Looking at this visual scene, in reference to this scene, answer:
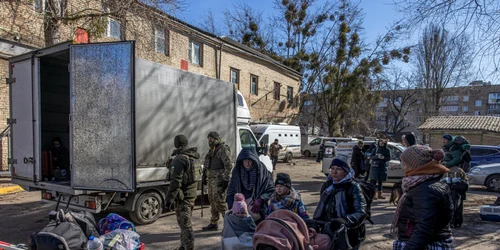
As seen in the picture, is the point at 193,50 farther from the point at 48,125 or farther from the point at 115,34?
the point at 48,125

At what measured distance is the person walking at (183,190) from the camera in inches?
184

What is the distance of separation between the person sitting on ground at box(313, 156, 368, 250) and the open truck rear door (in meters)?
3.35

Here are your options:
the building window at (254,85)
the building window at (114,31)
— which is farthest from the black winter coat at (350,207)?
the building window at (254,85)

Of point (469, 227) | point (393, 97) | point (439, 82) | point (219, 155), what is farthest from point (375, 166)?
point (393, 97)

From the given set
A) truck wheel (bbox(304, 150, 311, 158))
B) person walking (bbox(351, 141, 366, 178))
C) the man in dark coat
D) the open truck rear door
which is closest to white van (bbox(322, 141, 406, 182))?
person walking (bbox(351, 141, 366, 178))

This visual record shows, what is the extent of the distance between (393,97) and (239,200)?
48.2m

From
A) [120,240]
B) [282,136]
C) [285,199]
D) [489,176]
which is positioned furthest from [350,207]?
[282,136]

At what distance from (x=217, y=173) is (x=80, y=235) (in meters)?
3.02

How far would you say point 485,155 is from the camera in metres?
13.4

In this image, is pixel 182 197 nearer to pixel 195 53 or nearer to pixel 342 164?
pixel 342 164

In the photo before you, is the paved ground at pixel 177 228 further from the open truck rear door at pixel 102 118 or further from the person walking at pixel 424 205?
the person walking at pixel 424 205

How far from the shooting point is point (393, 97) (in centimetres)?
4688

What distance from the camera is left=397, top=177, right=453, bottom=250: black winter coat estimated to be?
7.66 feet

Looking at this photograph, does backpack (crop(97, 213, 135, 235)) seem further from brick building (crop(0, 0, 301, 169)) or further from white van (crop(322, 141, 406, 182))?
white van (crop(322, 141, 406, 182))
